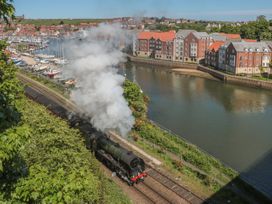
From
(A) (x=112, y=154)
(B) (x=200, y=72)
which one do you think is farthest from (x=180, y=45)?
(A) (x=112, y=154)

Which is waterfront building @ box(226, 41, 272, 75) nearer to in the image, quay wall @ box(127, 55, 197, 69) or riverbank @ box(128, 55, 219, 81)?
riverbank @ box(128, 55, 219, 81)

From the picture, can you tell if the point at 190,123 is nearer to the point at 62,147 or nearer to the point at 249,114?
the point at 249,114

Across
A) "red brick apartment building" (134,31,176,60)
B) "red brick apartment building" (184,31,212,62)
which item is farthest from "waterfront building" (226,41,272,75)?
"red brick apartment building" (134,31,176,60)

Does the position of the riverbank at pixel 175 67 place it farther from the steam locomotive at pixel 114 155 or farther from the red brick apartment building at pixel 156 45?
the steam locomotive at pixel 114 155

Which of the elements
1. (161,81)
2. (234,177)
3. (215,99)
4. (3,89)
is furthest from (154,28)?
(3,89)

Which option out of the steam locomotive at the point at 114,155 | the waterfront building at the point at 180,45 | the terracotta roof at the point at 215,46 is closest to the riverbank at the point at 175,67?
the waterfront building at the point at 180,45

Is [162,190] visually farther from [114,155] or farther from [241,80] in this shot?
[241,80]

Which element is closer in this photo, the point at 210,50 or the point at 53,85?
the point at 53,85
